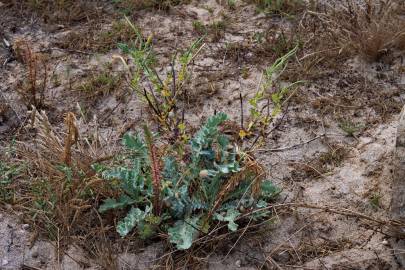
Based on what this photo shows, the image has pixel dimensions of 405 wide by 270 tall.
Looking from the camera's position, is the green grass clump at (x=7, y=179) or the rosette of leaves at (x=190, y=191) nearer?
the rosette of leaves at (x=190, y=191)

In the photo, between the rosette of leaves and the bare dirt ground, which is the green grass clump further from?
the rosette of leaves

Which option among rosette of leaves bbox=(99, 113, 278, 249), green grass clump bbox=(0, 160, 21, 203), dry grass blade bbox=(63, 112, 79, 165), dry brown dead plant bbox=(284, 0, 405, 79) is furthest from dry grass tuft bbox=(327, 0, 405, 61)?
green grass clump bbox=(0, 160, 21, 203)

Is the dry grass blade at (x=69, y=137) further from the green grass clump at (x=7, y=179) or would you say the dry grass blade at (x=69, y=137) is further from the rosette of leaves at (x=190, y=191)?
the green grass clump at (x=7, y=179)

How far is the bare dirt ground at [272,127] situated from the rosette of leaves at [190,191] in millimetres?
141

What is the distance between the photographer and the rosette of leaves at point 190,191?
2.73m

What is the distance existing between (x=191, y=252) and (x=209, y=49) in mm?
1676

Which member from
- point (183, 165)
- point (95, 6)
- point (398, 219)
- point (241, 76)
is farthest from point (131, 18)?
point (398, 219)

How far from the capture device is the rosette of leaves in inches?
108

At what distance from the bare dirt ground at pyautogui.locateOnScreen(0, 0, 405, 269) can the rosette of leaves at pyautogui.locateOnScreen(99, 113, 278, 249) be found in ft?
0.46

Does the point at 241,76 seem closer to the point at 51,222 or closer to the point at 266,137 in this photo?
the point at 266,137

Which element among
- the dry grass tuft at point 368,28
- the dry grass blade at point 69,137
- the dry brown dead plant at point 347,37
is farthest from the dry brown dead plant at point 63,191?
the dry grass tuft at point 368,28

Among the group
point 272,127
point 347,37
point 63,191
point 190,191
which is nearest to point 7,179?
point 63,191

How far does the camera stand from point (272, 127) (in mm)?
3424

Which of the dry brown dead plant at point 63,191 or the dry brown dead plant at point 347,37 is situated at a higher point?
the dry brown dead plant at point 347,37
